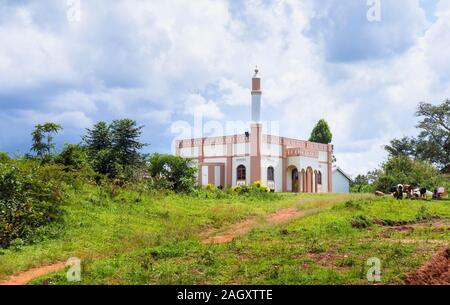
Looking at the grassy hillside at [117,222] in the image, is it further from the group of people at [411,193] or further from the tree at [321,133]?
the tree at [321,133]

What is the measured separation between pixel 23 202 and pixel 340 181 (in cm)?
3455

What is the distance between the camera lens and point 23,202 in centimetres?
1280

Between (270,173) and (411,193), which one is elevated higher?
(270,173)

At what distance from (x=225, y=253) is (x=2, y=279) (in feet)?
14.0

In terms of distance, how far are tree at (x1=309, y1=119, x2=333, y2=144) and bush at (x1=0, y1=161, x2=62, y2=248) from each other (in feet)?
120

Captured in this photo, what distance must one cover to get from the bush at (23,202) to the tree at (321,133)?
36685 millimetres

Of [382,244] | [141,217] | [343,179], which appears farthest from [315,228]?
[343,179]

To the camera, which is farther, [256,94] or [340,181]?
[340,181]

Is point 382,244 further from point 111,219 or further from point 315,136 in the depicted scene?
point 315,136

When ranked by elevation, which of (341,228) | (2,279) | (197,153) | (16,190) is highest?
(197,153)

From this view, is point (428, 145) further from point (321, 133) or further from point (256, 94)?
point (256, 94)

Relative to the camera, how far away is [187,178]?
2441 centimetres

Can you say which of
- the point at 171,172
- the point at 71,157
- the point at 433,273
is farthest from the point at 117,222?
the point at 171,172

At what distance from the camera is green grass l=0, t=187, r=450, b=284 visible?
8.18m
